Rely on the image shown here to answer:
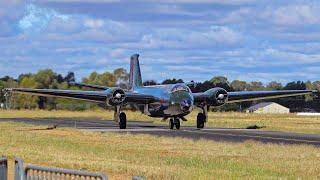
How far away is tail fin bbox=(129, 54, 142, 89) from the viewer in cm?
6084

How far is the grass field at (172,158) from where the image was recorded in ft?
59.3

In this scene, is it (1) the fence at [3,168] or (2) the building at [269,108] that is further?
(2) the building at [269,108]

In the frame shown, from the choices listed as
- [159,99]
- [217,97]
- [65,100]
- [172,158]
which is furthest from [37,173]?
[65,100]

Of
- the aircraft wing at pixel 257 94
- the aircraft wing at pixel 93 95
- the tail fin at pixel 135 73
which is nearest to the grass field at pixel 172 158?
the aircraft wing at pixel 93 95

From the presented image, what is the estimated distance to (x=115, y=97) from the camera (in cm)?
4919

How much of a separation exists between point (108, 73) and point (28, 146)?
16077cm

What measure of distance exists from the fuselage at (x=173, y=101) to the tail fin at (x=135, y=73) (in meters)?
9.16

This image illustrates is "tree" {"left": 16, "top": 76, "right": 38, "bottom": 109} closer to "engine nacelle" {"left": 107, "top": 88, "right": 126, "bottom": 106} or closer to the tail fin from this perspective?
the tail fin

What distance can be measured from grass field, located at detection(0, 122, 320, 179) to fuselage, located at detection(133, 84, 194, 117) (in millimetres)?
16670

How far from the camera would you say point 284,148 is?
1105 inches

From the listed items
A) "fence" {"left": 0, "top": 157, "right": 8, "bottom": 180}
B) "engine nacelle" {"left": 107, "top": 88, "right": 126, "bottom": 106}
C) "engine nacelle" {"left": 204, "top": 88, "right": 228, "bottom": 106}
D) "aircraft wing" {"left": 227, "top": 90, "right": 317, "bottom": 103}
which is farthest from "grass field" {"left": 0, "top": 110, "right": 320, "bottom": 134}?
"fence" {"left": 0, "top": 157, "right": 8, "bottom": 180}

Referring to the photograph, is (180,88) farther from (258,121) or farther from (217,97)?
(258,121)

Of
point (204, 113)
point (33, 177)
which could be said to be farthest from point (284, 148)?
point (204, 113)

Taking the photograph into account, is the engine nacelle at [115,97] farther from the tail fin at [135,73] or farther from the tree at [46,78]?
the tree at [46,78]
